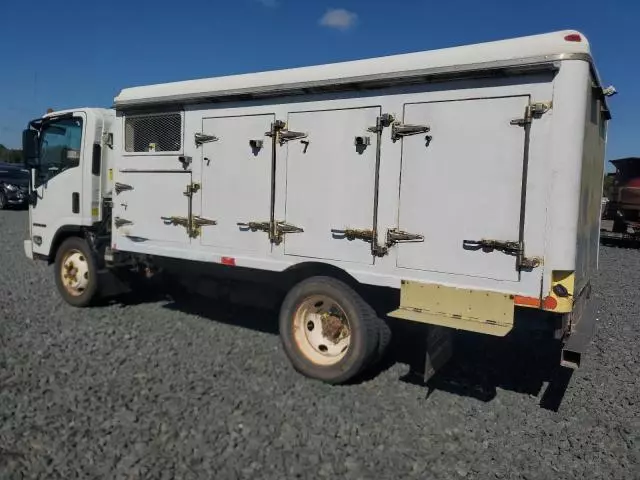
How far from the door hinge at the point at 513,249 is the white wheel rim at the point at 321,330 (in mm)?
1377

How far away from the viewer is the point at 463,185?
13.9ft

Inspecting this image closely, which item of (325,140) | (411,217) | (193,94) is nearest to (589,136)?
(411,217)

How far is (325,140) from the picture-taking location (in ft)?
16.1

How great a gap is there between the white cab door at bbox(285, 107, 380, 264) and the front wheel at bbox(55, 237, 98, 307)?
3163 mm

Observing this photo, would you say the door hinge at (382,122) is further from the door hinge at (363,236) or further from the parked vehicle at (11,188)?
the parked vehicle at (11,188)

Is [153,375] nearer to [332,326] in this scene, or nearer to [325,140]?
[332,326]

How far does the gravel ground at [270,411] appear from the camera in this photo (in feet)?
11.6

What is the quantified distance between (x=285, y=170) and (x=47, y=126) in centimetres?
412

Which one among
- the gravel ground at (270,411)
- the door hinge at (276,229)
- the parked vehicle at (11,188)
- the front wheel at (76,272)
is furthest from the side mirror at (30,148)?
the parked vehicle at (11,188)

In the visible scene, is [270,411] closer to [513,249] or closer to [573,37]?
[513,249]

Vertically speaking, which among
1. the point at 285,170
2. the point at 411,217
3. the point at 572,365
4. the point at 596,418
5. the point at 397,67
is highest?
the point at 397,67

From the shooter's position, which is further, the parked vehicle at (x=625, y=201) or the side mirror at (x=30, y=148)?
the parked vehicle at (x=625, y=201)

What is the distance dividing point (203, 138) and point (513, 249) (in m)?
3.21

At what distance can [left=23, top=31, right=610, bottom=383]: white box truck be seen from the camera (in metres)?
3.97
